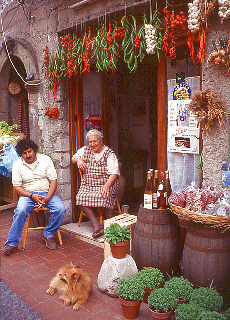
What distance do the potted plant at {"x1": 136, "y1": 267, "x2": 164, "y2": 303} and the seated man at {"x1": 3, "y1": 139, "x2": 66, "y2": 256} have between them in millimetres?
2018

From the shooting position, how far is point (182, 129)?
4.24 meters

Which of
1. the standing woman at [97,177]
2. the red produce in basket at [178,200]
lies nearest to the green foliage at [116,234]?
the red produce in basket at [178,200]

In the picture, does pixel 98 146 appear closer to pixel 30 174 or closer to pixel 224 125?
pixel 30 174

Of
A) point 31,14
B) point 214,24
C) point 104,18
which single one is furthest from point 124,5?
point 31,14

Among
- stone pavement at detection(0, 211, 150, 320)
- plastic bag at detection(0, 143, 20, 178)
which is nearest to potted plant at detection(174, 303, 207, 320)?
stone pavement at detection(0, 211, 150, 320)

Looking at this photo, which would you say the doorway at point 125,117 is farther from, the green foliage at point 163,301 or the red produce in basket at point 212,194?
the green foliage at point 163,301

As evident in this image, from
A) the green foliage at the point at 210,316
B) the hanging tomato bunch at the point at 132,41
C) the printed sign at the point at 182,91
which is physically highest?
the hanging tomato bunch at the point at 132,41

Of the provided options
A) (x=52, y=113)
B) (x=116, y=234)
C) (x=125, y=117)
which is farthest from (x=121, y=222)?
(x=125, y=117)

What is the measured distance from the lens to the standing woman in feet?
17.0

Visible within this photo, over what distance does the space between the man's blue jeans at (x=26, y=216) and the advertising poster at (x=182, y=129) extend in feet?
6.28

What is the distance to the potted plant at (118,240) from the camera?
11.7ft

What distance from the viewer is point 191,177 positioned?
4.23 meters

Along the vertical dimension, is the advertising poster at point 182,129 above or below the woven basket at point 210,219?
above

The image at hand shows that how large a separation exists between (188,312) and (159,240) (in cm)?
95
